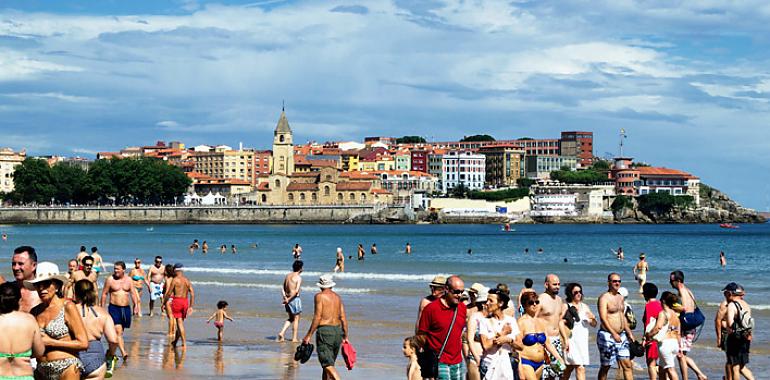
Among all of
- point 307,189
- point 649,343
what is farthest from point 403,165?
point 649,343

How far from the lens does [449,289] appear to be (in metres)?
8.41

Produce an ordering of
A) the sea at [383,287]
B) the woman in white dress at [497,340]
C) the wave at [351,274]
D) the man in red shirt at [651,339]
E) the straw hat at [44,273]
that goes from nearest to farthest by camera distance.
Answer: the straw hat at [44,273] < the woman in white dress at [497,340] < the man in red shirt at [651,339] < the sea at [383,287] < the wave at [351,274]

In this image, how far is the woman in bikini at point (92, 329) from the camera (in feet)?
25.9

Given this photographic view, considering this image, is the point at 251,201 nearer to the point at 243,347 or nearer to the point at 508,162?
the point at 508,162

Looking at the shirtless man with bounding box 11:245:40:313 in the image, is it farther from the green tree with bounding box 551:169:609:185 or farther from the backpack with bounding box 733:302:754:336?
the green tree with bounding box 551:169:609:185

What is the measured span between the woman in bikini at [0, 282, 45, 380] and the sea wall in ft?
420

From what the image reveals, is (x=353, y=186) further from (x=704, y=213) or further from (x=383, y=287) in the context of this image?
(x=383, y=287)

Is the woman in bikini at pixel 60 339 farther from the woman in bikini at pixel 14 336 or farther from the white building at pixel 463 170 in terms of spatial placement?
the white building at pixel 463 170

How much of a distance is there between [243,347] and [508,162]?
6649 inches

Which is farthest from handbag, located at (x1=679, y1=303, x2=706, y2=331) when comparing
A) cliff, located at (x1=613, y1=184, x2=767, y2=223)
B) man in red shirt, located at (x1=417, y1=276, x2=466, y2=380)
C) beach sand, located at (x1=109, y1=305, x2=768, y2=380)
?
cliff, located at (x1=613, y1=184, x2=767, y2=223)

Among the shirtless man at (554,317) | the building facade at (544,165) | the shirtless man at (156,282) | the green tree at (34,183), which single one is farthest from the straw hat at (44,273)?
the building facade at (544,165)

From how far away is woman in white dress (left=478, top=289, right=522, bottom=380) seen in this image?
8844mm

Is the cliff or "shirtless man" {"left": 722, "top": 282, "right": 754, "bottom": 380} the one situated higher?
the cliff

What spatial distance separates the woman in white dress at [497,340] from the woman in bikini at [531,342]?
15.6 inches
